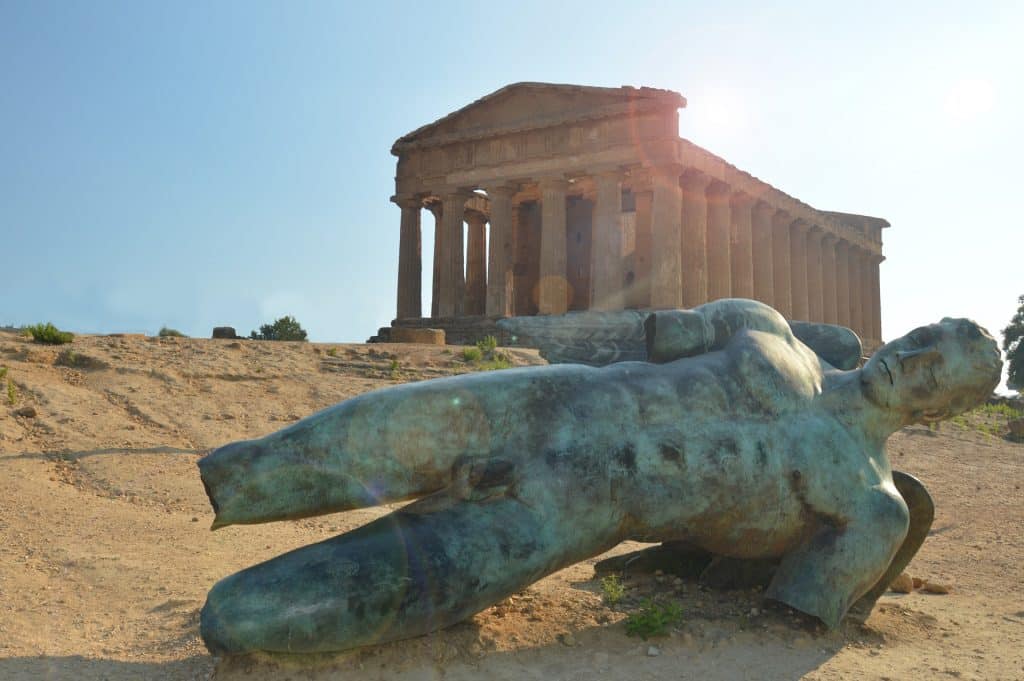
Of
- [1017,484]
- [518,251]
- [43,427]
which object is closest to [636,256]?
[518,251]

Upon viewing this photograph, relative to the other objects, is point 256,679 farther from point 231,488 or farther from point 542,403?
point 542,403

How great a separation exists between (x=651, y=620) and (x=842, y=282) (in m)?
36.4

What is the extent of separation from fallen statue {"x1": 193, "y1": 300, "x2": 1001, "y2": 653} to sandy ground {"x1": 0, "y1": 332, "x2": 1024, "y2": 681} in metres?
0.24

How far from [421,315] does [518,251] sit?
16.2ft

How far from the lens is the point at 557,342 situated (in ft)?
16.0

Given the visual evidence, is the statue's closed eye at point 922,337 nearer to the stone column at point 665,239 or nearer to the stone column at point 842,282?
the stone column at point 665,239

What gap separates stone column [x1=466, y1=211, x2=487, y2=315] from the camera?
30.6m

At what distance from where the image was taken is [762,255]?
29.0 m

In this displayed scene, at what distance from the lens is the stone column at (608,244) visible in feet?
82.0

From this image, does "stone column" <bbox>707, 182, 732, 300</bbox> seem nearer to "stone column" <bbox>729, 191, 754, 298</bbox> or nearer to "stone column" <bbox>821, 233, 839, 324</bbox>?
"stone column" <bbox>729, 191, 754, 298</bbox>

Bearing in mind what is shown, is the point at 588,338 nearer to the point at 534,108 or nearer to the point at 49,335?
the point at 49,335

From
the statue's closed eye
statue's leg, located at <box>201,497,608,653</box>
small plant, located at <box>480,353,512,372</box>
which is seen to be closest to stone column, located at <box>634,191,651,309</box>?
small plant, located at <box>480,353,512,372</box>

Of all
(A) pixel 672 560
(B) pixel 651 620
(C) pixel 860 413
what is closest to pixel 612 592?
(B) pixel 651 620

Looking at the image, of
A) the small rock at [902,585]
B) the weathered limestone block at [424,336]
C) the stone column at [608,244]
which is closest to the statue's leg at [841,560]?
the small rock at [902,585]
